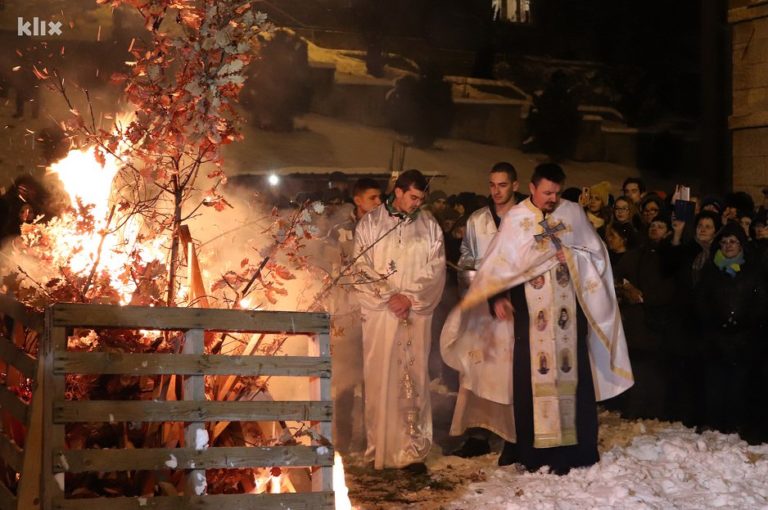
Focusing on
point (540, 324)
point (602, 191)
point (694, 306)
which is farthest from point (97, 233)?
point (602, 191)

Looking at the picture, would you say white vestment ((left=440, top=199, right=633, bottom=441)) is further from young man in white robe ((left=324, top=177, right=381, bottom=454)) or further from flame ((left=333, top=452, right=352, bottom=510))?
flame ((left=333, top=452, right=352, bottom=510))

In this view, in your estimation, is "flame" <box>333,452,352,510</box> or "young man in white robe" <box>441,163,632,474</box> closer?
"flame" <box>333,452,352,510</box>

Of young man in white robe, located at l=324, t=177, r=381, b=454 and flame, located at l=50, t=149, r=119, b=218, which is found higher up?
flame, located at l=50, t=149, r=119, b=218

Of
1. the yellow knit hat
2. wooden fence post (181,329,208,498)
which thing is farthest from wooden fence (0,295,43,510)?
the yellow knit hat

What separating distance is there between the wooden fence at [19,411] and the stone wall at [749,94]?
10744 millimetres

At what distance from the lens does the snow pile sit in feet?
26.4

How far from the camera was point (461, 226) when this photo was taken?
1228 centimetres

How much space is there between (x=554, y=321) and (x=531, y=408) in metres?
0.75

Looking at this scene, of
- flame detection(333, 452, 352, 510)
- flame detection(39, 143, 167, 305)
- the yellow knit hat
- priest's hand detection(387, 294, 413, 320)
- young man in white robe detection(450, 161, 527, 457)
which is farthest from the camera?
the yellow knit hat

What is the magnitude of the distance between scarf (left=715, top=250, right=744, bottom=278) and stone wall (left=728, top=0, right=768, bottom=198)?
5.54 metres

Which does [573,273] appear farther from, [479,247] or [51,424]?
[51,424]

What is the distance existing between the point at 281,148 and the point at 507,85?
139 inches

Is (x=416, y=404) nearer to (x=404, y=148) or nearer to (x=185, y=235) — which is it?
(x=185, y=235)

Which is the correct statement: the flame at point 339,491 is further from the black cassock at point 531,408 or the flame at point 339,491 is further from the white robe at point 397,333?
the black cassock at point 531,408
